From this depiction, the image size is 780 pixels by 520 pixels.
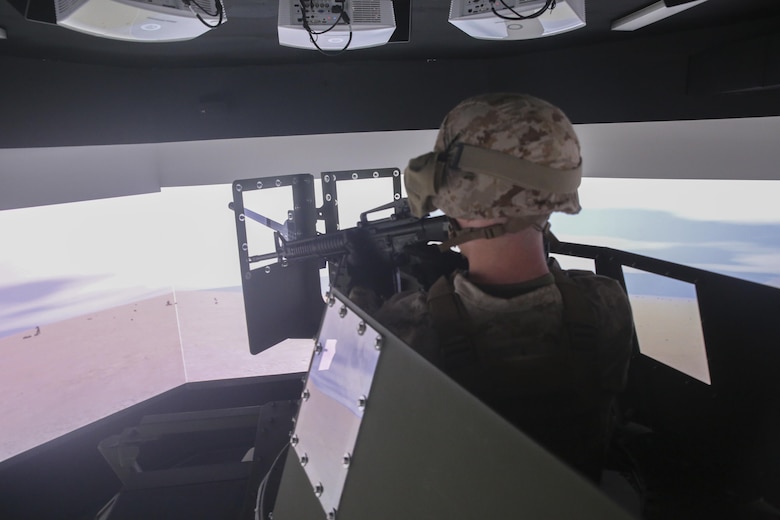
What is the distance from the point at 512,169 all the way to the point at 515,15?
6.61 ft

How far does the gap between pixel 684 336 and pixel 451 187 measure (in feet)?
3.09

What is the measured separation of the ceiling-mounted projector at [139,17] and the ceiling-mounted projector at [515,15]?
1245mm

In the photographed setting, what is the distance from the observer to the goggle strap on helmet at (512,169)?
4.05 ft

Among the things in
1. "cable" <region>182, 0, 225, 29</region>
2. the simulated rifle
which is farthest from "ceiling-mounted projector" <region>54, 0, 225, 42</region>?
the simulated rifle

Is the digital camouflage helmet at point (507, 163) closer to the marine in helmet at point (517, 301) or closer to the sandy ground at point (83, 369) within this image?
the marine in helmet at point (517, 301)

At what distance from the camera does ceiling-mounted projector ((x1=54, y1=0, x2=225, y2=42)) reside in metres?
2.34

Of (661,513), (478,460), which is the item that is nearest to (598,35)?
(661,513)

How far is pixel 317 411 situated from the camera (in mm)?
1262

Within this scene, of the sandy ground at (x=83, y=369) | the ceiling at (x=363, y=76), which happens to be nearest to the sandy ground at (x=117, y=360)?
the sandy ground at (x=83, y=369)

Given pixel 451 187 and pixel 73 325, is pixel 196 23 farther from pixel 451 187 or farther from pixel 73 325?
pixel 73 325

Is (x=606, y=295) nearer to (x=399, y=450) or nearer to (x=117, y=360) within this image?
(x=399, y=450)

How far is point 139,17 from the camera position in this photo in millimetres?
2465

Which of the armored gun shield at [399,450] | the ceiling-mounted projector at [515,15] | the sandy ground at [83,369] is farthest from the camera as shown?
the sandy ground at [83,369]

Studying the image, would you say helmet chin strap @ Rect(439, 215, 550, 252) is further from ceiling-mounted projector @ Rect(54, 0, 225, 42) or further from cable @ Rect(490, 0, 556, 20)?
ceiling-mounted projector @ Rect(54, 0, 225, 42)
